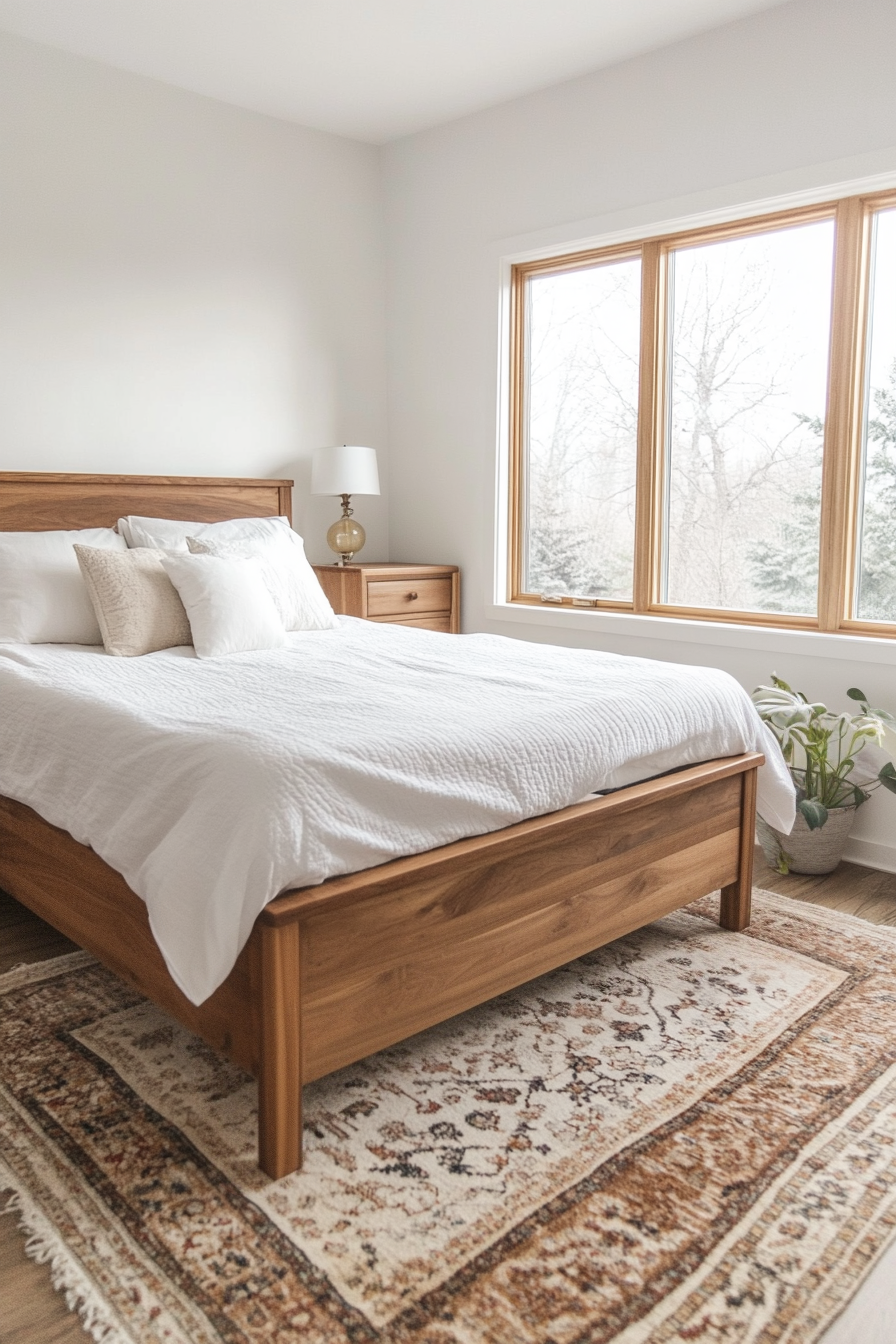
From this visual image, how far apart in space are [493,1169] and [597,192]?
3.35 m

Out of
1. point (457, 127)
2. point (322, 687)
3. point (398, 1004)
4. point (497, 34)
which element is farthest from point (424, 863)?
point (457, 127)

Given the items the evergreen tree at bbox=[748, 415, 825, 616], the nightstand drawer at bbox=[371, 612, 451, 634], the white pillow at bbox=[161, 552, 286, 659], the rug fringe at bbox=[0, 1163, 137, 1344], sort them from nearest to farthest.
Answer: the rug fringe at bbox=[0, 1163, 137, 1344]
the white pillow at bbox=[161, 552, 286, 659]
the evergreen tree at bbox=[748, 415, 825, 616]
the nightstand drawer at bbox=[371, 612, 451, 634]

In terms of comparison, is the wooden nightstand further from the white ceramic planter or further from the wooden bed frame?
the wooden bed frame

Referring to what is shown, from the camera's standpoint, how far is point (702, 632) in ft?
11.9

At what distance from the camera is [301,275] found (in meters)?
4.32

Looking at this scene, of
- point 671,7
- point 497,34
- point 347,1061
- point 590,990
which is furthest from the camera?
point 497,34

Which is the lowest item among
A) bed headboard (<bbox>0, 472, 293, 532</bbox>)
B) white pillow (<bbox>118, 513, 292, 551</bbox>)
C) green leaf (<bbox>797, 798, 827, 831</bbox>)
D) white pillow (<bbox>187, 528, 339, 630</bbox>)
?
green leaf (<bbox>797, 798, 827, 831</bbox>)

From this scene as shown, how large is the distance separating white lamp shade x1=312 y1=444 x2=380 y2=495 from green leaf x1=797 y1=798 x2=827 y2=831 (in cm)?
215

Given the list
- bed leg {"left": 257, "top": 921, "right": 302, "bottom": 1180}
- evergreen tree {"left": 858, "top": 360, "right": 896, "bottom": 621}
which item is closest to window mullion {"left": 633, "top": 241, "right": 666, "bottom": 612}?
evergreen tree {"left": 858, "top": 360, "right": 896, "bottom": 621}

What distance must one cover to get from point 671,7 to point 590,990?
297 cm

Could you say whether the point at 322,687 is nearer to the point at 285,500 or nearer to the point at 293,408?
the point at 285,500

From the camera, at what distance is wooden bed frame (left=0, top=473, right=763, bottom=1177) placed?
1.68 m

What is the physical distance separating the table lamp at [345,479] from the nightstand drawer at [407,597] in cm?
27

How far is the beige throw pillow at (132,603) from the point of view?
2.91 m
